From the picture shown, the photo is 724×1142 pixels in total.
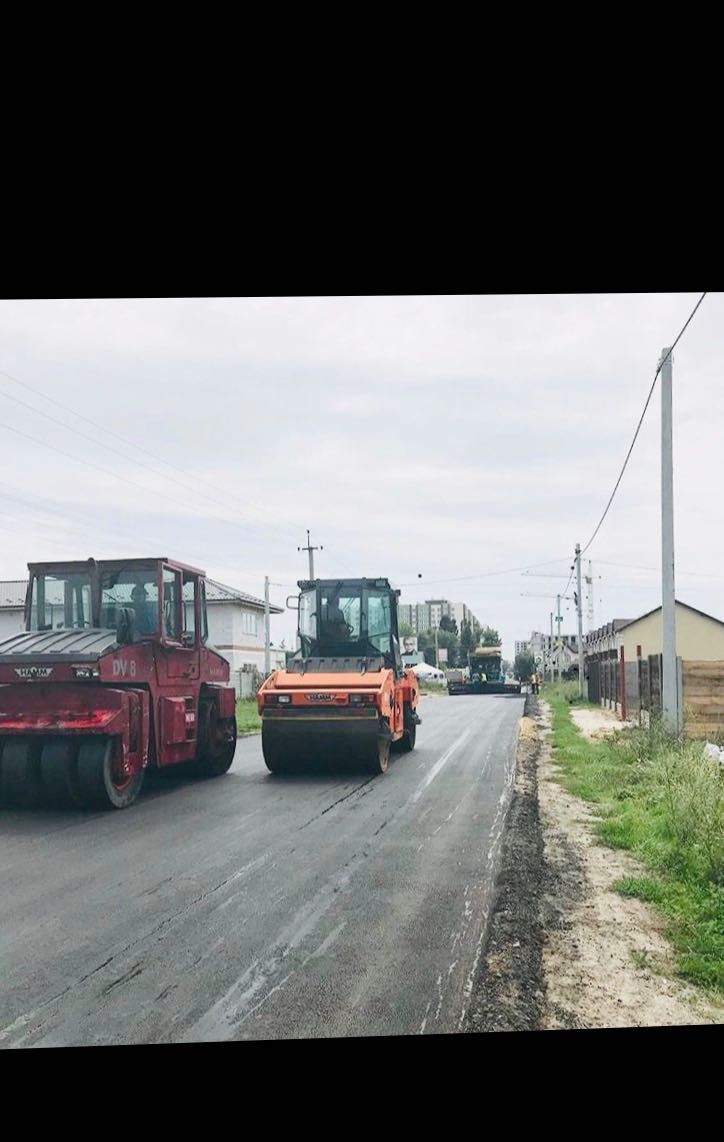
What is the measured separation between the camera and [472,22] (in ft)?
11.7

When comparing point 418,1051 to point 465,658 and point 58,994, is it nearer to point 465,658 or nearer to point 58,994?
point 58,994

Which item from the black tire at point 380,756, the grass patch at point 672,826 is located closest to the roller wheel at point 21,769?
the black tire at point 380,756

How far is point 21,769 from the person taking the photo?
10914 millimetres

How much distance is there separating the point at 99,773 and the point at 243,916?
14.6 ft

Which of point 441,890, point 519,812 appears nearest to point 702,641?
point 519,812

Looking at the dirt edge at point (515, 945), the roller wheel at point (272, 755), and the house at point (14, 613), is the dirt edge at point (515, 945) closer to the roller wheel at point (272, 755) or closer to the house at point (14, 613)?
the roller wheel at point (272, 755)

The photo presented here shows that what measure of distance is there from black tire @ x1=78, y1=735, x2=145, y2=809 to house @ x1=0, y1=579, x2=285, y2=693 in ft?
7.56

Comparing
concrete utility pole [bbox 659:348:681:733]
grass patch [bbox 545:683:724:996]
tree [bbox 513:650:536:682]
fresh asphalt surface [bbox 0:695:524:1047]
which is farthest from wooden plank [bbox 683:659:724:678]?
tree [bbox 513:650:536:682]

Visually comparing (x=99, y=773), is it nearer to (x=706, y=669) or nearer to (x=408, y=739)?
(x=408, y=739)

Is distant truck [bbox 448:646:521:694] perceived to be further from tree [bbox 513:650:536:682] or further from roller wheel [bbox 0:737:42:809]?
roller wheel [bbox 0:737:42:809]

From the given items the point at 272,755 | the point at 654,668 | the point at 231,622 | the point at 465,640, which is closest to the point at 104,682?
the point at 272,755

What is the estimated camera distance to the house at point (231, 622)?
47.2 feet

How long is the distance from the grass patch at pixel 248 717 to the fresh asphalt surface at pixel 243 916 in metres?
10.6

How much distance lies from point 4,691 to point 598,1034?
26.4 ft
